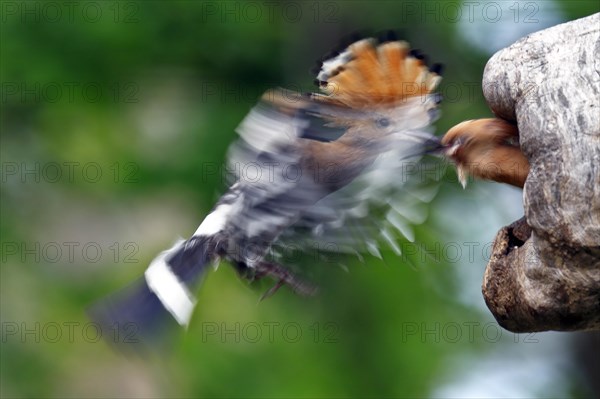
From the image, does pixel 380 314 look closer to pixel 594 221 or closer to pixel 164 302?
pixel 164 302

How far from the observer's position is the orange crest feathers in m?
2.73

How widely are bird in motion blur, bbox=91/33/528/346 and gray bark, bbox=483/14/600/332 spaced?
2.10 feet

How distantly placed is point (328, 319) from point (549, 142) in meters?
2.60

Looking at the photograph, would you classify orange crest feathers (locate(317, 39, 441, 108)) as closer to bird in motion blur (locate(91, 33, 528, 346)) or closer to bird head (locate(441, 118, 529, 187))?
bird in motion blur (locate(91, 33, 528, 346))

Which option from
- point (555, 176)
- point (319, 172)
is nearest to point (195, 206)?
point (319, 172)

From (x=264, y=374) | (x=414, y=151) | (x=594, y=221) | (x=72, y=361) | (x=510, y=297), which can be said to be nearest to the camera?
(x=594, y=221)

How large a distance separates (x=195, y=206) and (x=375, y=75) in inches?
62.6

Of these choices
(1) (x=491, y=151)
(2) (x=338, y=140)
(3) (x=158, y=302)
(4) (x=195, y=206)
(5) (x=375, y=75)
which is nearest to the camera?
(1) (x=491, y=151)

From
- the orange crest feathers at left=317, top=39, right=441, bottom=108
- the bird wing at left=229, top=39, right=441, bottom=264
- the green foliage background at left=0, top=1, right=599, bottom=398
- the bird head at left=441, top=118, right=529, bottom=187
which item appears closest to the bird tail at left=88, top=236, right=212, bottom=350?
the bird wing at left=229, top=39, right=441, bottom=264

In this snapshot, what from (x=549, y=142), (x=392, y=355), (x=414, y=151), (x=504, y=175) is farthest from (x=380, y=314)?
(x=549, y=142)

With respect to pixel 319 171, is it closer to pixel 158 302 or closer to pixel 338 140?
pixel 338 140

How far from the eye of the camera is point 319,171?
2938 mm

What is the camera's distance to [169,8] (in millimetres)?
4379

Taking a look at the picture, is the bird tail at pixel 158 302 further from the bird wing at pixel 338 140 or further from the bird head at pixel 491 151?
the bird head at pixel 491 151
